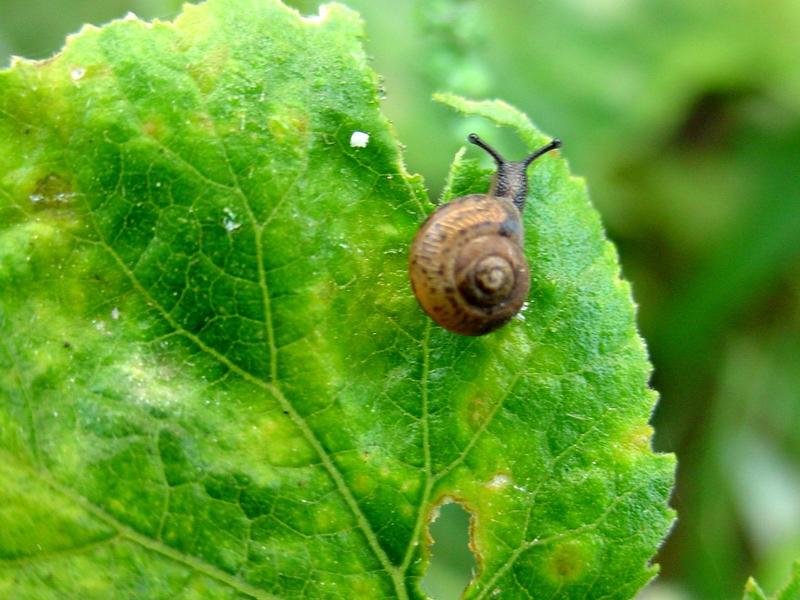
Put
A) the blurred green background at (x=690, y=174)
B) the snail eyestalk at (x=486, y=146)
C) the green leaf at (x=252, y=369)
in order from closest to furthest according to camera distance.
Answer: the green leaf at (x=252, y=369) < the snail eyestalk at (x=486, y=146) < the blurred green background at (x=690, y=174)

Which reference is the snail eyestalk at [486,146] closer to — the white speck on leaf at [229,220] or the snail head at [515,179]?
the snail head at [515,179]

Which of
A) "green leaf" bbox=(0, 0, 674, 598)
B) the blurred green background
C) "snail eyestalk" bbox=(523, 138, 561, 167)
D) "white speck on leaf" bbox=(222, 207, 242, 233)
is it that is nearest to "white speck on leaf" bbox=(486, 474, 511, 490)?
"green leaf" bbox=(0, 0, 674, 598)

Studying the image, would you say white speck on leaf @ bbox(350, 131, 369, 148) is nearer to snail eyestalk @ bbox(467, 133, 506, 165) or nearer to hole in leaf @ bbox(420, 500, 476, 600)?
snail eyestalk @ bbox(467, 133, 506, 165)

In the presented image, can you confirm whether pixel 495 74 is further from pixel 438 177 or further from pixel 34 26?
pixel 34 26

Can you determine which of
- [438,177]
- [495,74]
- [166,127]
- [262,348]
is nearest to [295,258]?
[262,348]

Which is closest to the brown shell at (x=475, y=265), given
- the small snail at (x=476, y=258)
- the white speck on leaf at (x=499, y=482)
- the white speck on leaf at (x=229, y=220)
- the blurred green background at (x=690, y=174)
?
the small snail at (x=476, y=258)

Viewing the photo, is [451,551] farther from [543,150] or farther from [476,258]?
[543,150]

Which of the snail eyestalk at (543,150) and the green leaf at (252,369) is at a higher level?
the snail eyestalk at (543,150)

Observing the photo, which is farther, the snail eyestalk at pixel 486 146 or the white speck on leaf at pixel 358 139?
the snail eyestalk at pixel 486 146
